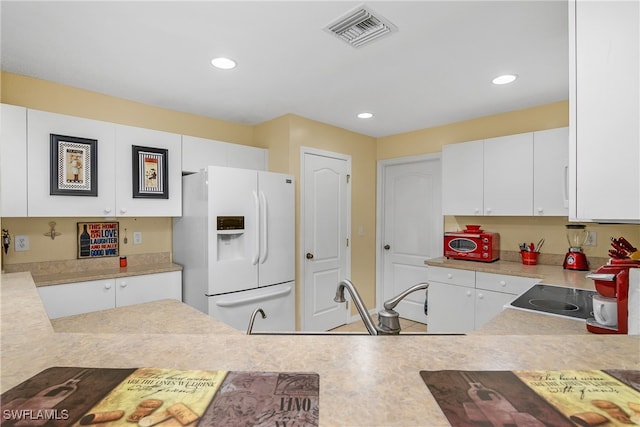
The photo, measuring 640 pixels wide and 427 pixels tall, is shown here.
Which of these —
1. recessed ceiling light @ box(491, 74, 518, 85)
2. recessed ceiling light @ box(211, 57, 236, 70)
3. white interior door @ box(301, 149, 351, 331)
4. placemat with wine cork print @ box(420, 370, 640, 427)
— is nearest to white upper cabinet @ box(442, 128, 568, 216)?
recessed ceiling light @ box(491, 74, 518, 85)

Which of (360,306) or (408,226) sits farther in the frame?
(408,226)

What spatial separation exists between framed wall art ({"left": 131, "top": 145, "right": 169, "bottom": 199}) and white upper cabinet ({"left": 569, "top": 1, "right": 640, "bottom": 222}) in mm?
2936

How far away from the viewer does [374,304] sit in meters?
4.46

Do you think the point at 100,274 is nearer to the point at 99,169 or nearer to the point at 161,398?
the point at 99,169

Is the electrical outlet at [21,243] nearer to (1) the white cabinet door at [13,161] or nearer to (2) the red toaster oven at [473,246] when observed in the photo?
(1) the white cabinet door at [13,161]

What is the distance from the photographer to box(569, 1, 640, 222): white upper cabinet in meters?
0.86

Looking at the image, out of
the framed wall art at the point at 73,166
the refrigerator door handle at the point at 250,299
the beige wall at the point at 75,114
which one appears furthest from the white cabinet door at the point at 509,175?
the framed wall art at the point at 73,166

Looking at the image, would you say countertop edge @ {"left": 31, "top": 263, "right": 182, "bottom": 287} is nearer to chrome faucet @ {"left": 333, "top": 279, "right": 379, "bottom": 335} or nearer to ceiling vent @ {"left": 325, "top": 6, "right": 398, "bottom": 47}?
chrome faucet @ {"left": 333, "top": 279, "right": 379, "bottom": 335}

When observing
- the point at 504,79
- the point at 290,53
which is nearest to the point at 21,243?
the point at 290,53

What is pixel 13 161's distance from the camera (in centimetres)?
227

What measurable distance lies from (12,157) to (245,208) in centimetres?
163

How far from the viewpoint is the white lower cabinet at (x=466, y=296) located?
110 inches

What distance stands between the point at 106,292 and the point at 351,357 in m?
2.54

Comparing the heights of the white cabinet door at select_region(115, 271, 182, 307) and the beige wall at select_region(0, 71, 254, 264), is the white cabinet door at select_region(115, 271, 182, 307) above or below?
below
